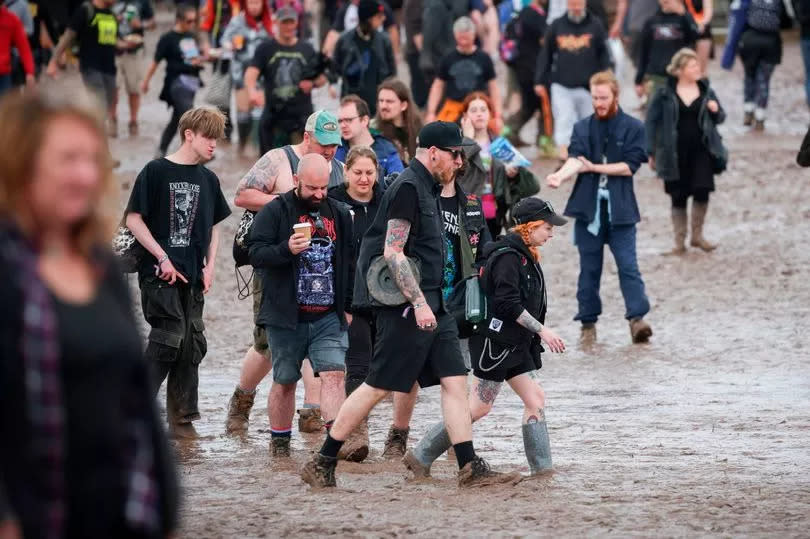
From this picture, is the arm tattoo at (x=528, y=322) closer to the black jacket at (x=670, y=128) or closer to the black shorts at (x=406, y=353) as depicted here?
the black shorts at (x=406, y=353)

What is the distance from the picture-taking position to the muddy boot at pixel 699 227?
15533 millimetres

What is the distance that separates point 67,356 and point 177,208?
5332 millimetres

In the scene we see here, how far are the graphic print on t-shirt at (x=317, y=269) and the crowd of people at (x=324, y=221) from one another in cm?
1

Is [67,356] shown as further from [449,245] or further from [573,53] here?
[573,53]

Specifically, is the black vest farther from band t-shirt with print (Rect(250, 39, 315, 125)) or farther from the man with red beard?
band t-shirt with print (Rect(250, 39, 315, 125))

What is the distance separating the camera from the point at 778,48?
21000 mm

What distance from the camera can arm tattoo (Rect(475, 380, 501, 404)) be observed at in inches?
332

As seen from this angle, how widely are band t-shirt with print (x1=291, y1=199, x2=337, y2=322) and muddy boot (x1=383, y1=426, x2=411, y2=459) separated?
30.8 inches

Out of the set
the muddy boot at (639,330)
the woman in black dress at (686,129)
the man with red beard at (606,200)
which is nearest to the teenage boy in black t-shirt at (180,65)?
the woman in black dress at (686,129)

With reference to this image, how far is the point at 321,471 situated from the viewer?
801 cm

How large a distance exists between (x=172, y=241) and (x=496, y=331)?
2.09m

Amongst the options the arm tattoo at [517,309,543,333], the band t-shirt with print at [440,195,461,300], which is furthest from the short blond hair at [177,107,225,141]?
the arm tattoo at [517,309,543,333]

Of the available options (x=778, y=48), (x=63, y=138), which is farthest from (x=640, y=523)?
(x=778, y=48)

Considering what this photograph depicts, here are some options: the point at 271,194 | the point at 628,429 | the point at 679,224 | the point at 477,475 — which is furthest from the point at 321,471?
the point at 679,224
